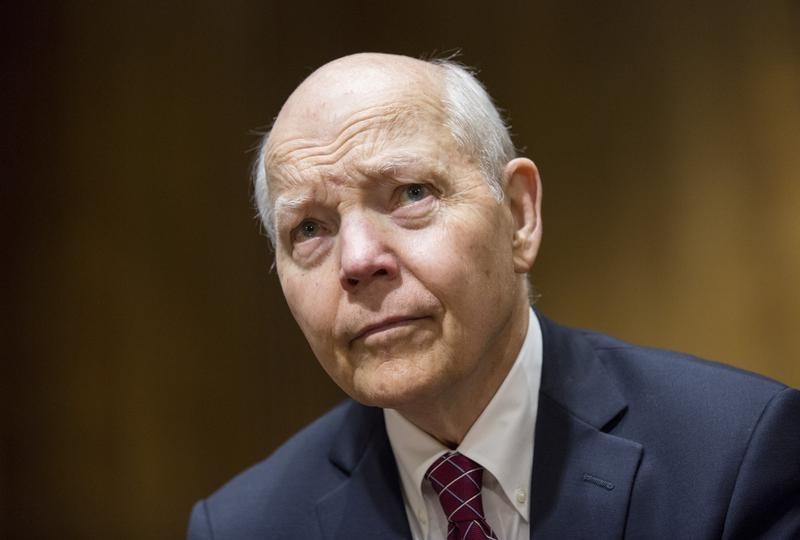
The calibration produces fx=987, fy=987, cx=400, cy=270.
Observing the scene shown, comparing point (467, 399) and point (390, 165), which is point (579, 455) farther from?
point (390, 165)

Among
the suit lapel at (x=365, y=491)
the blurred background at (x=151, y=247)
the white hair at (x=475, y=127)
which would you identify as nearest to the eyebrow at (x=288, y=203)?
the white hair at (x=475, y=127)

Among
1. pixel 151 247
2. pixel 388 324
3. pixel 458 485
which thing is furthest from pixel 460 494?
pixel 151 247

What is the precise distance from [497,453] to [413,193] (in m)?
0.55

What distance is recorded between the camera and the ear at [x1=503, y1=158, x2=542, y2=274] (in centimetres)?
201

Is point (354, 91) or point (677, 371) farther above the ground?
point (354, 91)

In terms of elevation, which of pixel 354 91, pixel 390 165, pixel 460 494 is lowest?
pixel 460 494

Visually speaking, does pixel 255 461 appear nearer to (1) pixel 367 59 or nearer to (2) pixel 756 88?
(1) pixel 367 59

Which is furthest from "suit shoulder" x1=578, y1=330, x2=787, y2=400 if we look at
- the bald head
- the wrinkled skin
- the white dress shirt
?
the bald head

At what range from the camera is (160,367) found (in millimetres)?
3145

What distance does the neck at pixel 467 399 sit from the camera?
6.50ft

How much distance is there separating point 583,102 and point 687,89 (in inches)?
11.1

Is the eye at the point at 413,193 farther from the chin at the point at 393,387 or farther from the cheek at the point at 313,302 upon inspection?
the chin at the point at 393,387

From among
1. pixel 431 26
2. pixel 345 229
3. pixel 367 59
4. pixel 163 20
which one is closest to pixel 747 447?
pixel 345 229

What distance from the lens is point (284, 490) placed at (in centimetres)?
225
